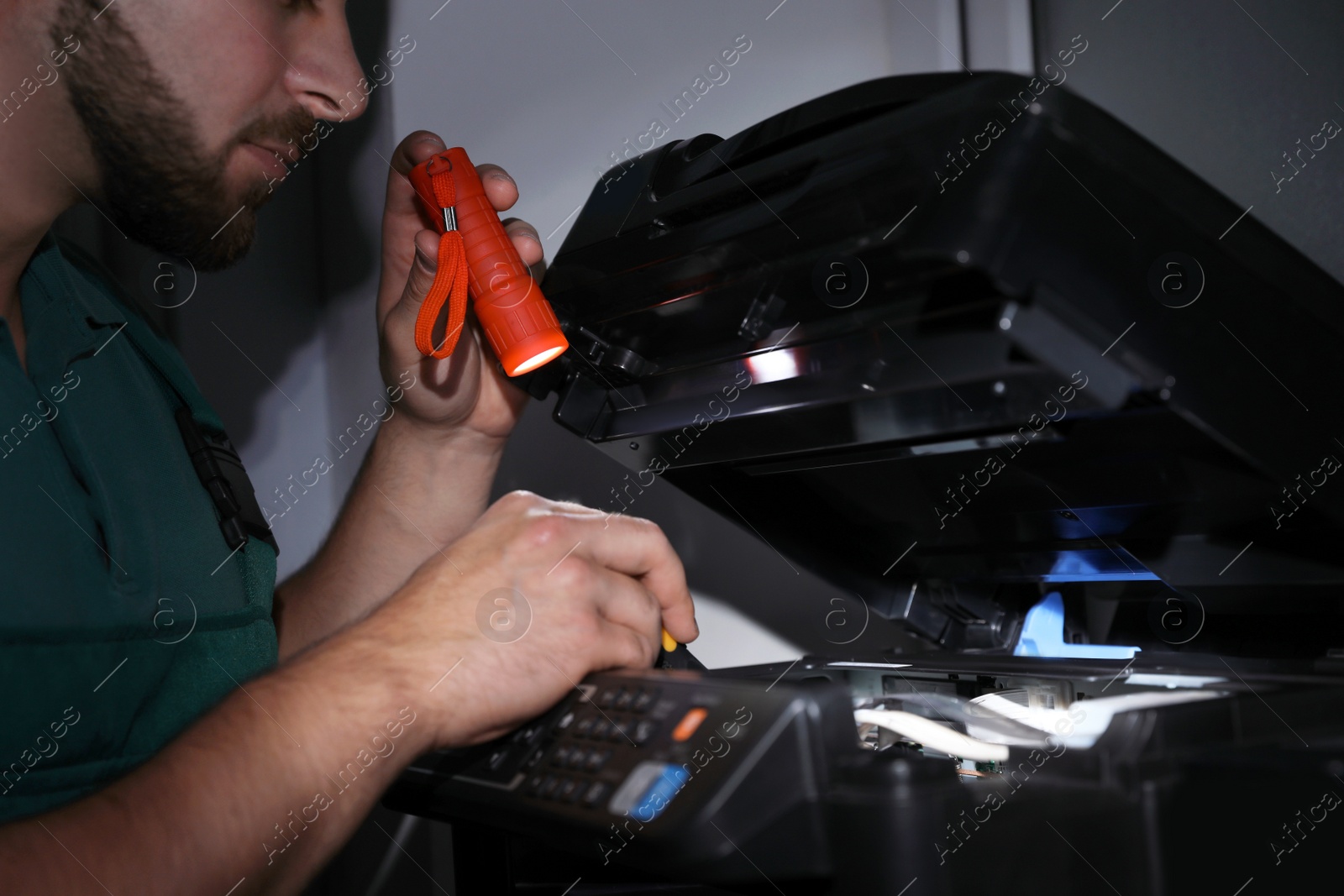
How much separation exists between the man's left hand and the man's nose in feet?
0.22

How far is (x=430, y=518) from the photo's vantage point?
111 centimetres

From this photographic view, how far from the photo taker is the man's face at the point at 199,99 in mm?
826

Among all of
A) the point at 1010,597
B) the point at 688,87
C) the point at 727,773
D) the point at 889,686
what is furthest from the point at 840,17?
the point at 727,773

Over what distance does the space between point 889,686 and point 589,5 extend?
1.02 metres

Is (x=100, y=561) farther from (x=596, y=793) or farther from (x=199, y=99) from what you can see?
(x=596, y=793)

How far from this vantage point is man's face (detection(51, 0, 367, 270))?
83 centimetres

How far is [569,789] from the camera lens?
1.66ft

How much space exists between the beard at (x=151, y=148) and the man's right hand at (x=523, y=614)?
0.46 metres

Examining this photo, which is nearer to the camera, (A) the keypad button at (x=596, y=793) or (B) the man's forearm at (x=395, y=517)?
(A) the keypad button at (x=596, y=793)

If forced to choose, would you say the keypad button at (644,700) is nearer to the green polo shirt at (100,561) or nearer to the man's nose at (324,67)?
the green polo shirt at (100,561)

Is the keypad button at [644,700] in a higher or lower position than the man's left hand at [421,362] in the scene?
→ lower

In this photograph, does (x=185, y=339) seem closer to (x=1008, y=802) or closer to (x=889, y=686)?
(x=889, y=686)

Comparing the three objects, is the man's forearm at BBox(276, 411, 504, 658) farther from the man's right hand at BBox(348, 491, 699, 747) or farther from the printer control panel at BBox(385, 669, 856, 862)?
the printer control panel at BBox(385, 669, 856, 862)

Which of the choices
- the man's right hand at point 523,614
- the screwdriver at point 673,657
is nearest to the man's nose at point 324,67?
the man's right hand at point 523,614
